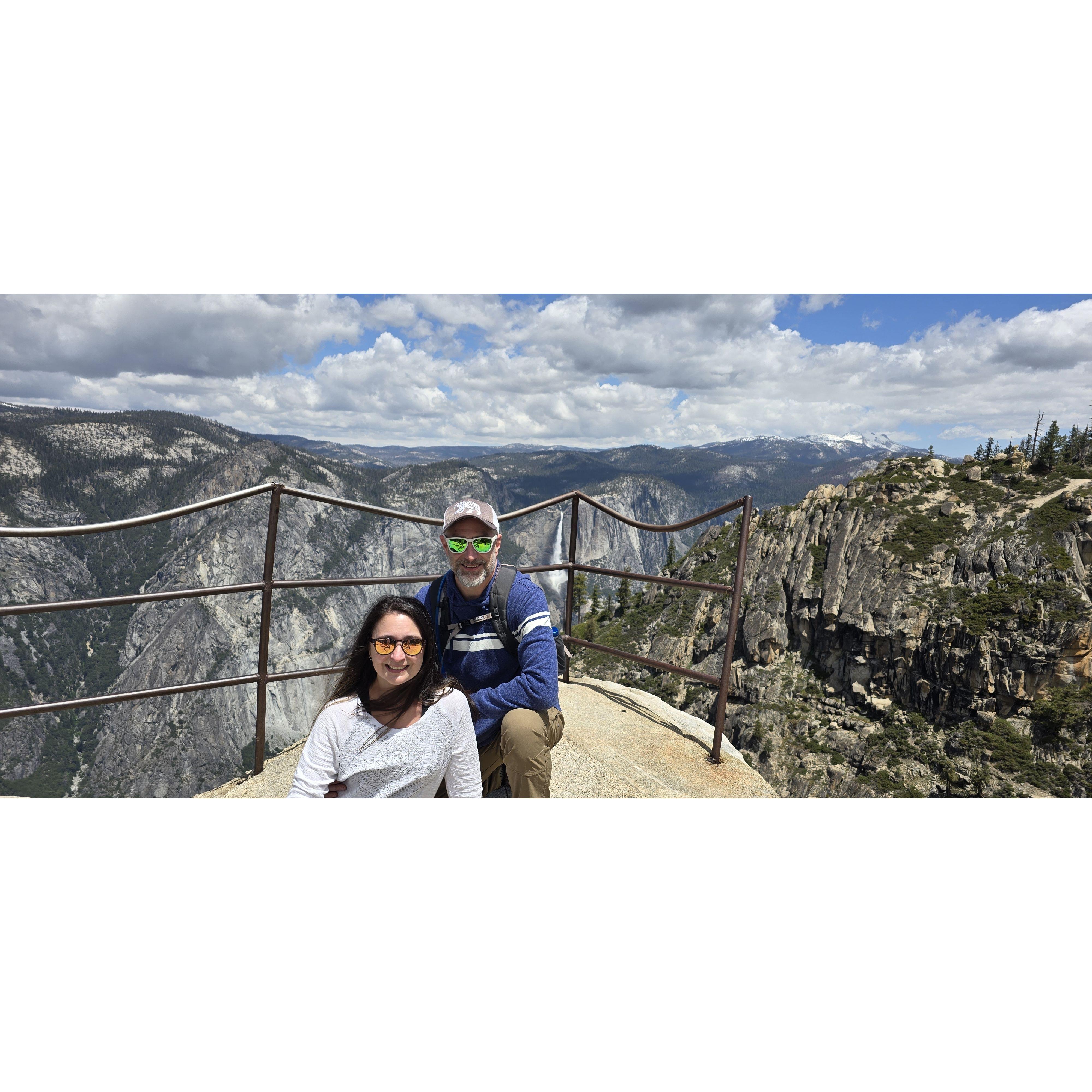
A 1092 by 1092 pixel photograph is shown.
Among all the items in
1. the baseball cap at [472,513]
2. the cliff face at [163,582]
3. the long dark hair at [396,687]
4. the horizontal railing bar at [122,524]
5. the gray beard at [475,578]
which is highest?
the baseball cap at [472,513]

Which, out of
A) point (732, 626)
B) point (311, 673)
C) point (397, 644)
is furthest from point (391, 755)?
point (732, 626)

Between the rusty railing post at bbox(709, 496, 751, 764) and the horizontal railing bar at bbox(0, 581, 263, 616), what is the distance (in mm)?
2339

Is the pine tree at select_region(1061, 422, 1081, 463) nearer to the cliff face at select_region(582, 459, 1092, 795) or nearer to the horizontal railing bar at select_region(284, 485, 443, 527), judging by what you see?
the cliff face at select_region(582, 459, 1092, 795)

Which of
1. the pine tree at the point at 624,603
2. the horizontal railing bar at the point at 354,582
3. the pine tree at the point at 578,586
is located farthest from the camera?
the pine tree at the point at 624,603

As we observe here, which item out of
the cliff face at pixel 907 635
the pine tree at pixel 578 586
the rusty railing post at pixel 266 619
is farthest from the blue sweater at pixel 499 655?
the cliff face at pixel 907 635

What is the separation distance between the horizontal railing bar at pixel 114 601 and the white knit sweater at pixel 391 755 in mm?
658

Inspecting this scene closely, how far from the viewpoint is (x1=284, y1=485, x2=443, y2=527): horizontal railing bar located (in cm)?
276

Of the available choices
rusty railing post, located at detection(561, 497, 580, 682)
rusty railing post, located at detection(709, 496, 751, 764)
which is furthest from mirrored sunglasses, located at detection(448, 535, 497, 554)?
rusty railing post, located at detection(561, 497, 580, 682)

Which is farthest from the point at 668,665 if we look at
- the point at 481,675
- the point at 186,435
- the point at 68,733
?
the point at 186,435

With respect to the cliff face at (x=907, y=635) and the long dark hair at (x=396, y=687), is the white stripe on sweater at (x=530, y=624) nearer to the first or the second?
the long dark hair at (x=396, y=687)

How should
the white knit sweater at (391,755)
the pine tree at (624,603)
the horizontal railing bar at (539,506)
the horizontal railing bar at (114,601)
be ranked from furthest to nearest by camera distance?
the pine tree at (624,603) < the horizontal railing bar at (539,506) < the horizontal railing bar at (114,601) < the white knit sweater at (391,755)

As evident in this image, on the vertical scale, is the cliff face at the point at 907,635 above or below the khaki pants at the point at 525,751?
below

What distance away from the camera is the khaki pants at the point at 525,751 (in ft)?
6.74

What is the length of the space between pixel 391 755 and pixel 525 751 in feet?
1.69
